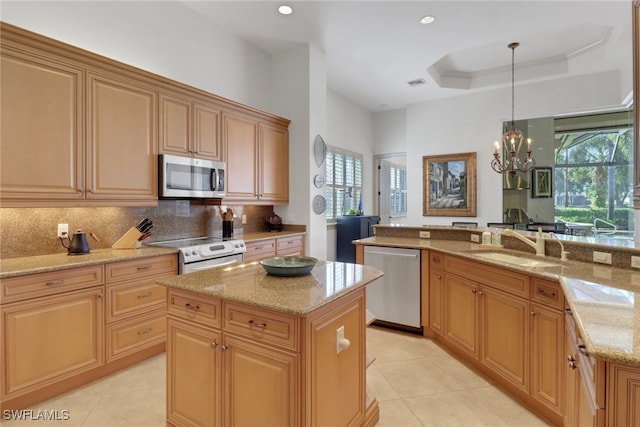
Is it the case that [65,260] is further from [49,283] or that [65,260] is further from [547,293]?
[547,293]

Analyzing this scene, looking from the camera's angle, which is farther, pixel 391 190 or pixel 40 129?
pixel 391 190

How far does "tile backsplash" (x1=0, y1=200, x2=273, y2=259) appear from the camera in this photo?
7.84 feet

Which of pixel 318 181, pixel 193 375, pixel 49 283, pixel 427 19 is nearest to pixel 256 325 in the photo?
pixel 193 375

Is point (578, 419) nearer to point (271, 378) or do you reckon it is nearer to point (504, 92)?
point (271, 378)

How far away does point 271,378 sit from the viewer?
1.38m

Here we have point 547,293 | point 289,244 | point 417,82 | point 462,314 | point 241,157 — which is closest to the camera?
point 547,293

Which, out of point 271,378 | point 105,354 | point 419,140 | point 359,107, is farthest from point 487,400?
point 359,107

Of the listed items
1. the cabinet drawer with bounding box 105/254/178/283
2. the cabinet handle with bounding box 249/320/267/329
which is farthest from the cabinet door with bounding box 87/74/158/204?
the cabinet handle with bounding box 249/320/267/329

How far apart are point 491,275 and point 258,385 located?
184 cm

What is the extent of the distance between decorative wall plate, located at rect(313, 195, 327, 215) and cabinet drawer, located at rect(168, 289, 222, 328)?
297 centimetres

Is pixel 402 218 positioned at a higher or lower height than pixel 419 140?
lower

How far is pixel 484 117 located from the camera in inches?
240

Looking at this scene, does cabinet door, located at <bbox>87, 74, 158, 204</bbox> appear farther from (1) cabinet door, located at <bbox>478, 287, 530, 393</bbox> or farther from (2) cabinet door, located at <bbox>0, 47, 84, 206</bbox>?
(1) cabinet door, located at <bbox>478, 287, 530, 393</bbox>

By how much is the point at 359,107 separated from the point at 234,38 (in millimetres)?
3349
